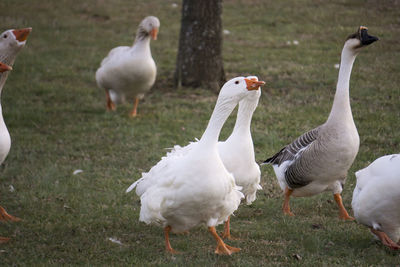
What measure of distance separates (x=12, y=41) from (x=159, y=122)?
412cm

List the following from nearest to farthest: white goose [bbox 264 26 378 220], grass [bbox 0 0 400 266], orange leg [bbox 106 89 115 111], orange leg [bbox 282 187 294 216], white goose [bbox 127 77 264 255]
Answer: white goose [bbox 127 77 264 255]
grass [bbox 0 0 400 266]
white goose [bbox 264 26 378 220]
orange leg [bbox 282 187 294 216]
orange leg [bbox 106 89 115 111]

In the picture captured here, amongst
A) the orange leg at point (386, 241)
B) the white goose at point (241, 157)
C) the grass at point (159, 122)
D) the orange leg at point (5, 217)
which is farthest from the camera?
the orange leg at point (5, 217)

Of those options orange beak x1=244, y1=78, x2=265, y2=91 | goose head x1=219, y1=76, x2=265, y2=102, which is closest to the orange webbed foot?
goose head x1=219, y1=76, x2=265, y2=102

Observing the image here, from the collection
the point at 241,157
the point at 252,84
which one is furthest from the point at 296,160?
the point at 252,84

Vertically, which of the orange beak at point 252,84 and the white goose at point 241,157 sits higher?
the orange beak at point 252,84

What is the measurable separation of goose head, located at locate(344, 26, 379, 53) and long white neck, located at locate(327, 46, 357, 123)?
0.06 metres

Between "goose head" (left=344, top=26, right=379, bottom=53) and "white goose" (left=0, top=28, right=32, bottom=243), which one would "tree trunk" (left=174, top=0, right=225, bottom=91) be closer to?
"goose head" (left=344, top=26, right=379, bottom=53)

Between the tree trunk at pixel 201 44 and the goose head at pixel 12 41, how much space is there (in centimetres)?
553

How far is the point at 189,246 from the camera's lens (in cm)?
522

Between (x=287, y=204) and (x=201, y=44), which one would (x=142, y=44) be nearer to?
(x=201, y=44)

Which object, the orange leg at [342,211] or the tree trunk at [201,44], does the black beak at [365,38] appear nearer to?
the orange leg at [342,211]

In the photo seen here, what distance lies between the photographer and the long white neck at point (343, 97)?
5824 millimetres

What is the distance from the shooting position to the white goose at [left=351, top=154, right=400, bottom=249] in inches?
183

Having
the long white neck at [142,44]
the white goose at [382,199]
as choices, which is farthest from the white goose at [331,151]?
the long white neck at [142,44]
